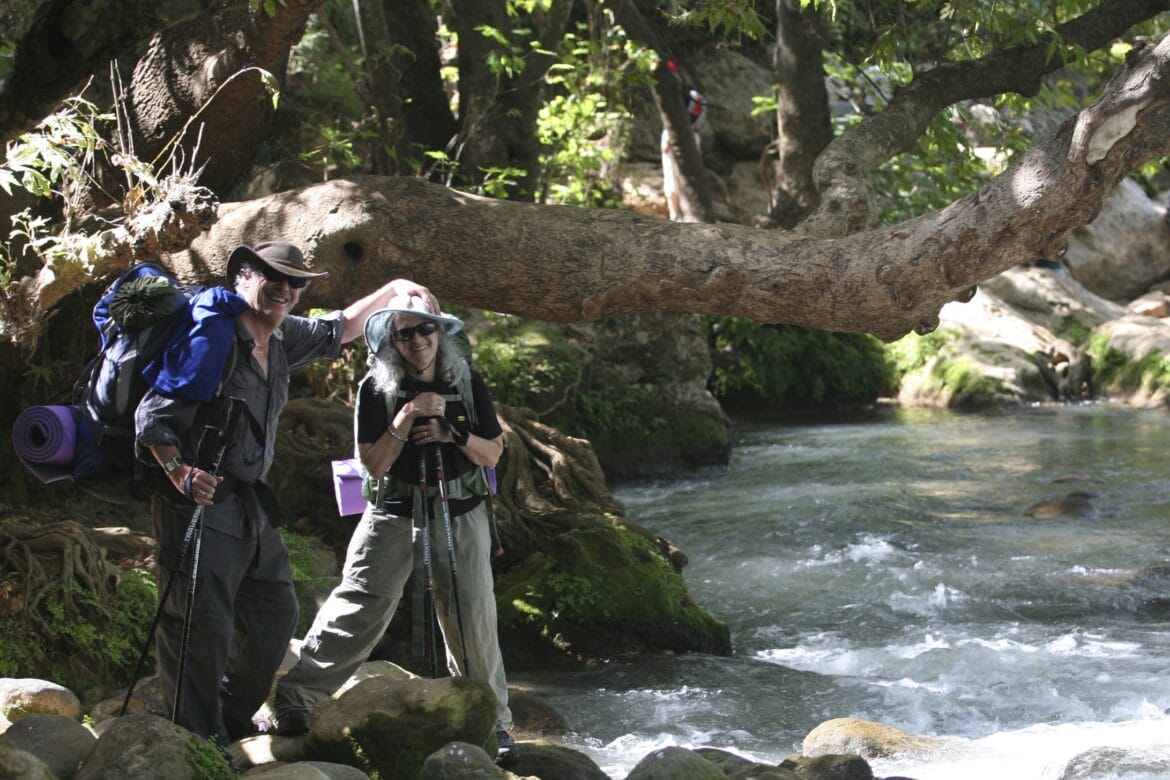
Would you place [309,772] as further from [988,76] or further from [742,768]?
[988,76]

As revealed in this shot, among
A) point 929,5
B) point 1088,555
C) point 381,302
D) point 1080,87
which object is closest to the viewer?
point 381,302

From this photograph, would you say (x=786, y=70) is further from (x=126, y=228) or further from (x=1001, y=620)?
(x=126, y=228)

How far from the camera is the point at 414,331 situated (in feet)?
17.3

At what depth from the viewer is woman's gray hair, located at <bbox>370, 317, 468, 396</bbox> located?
17.6 ft

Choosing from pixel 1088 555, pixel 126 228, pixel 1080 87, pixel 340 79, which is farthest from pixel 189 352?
pixel 1080 87

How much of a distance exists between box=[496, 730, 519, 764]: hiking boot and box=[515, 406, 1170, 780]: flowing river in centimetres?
84

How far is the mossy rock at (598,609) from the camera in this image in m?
7.93

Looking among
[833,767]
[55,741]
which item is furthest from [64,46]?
[833,767]

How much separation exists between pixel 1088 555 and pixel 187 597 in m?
7.77

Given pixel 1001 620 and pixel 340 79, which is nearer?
pixel 1001 620

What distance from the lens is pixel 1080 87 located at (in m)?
22.4

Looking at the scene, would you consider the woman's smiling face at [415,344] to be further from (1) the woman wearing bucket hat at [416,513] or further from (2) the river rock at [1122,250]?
(2) the river rock at [1122,250]

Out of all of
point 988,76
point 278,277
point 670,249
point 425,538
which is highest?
point 988,76

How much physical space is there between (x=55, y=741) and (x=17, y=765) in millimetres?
553
